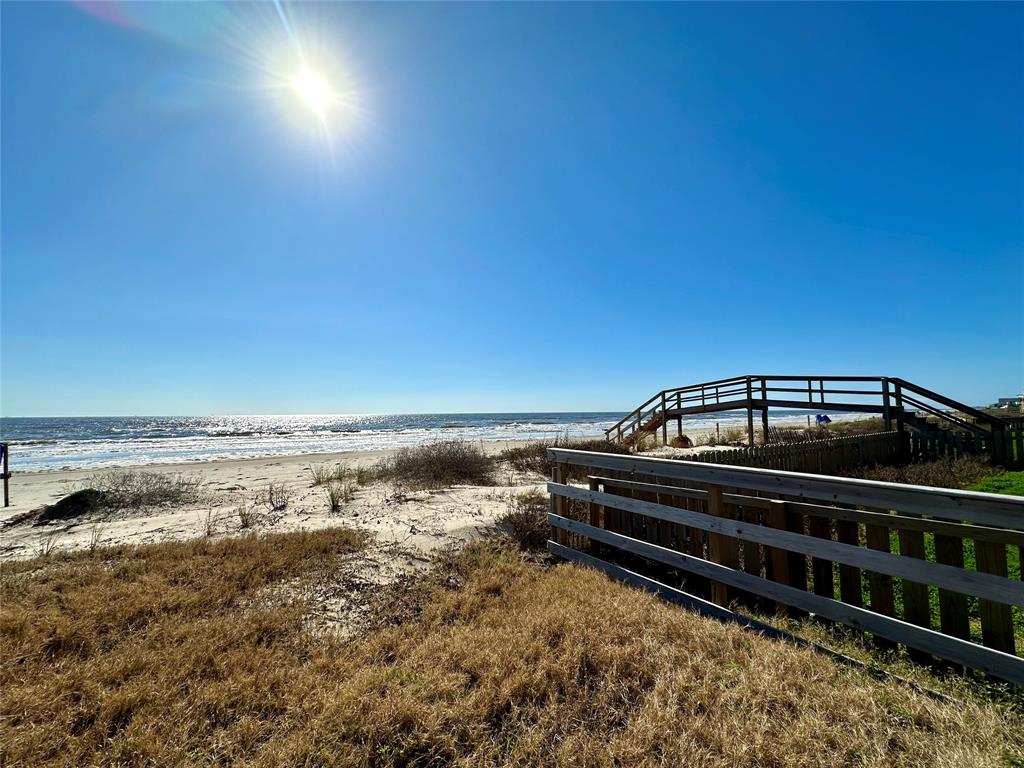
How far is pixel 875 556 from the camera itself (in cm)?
290

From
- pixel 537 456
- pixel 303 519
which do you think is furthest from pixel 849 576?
pixel 537 456

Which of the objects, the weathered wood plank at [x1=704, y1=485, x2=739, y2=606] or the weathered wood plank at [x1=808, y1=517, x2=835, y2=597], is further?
the weathered wood plank at [x1=704, y1=485, x2=739, y2=606]

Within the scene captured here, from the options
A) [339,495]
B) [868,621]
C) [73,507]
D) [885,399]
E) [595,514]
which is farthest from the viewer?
[885,399]

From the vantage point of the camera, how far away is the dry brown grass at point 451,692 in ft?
7.45

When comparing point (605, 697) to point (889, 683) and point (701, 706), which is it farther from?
point (889, 683)

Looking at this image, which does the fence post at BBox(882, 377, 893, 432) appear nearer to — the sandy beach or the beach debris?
the sandy beach

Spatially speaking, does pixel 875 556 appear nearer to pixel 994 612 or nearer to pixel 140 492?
pixel 994 612

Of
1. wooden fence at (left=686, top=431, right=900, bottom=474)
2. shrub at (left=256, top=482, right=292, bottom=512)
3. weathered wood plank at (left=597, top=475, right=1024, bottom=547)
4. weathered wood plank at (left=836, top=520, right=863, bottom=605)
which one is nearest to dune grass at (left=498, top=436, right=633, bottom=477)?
wooden fence at (left=686, top=431, right=900, bottom=474)

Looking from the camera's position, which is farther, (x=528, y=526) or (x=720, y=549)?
(x=528, y=526)

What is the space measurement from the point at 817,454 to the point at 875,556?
833cm

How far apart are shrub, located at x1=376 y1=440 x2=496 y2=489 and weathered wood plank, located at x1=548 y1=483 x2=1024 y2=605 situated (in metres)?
7.40

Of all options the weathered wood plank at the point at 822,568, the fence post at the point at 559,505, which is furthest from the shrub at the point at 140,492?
the weathered wood plank at the point at 822,568

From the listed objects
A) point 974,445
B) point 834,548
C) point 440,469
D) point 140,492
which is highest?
point 974,445

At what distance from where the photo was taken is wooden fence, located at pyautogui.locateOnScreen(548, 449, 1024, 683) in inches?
101
